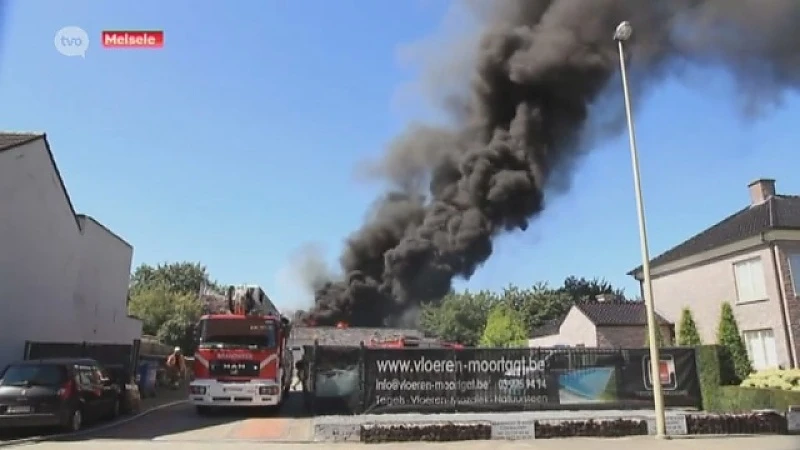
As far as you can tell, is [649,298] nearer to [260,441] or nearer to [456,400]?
[456,400]

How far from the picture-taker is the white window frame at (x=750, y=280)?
70.6 feet

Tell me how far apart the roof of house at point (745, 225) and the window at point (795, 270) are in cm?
104

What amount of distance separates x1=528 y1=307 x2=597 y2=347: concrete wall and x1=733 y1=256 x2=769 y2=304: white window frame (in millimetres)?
8263

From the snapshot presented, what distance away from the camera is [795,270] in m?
20.9

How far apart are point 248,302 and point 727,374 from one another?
45.8 ft

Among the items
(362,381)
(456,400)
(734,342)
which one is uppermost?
(734,342)

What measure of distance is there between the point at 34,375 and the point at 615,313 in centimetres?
2692

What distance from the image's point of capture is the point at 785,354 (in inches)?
789

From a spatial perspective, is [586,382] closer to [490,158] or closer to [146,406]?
[490,158]

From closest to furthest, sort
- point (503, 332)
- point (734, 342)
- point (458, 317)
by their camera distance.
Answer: point (734, 342) → point (503, 332) → point (458, 317)

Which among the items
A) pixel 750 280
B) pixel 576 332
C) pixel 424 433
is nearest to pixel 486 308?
pixel 576 332

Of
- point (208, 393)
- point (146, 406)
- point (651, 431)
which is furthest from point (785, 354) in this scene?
point (146, 406)

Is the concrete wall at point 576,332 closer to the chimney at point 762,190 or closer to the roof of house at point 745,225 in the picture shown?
the roof of house at point 745,225

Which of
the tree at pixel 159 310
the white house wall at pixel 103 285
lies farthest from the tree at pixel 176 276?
the white house wall at pixel 103 285
